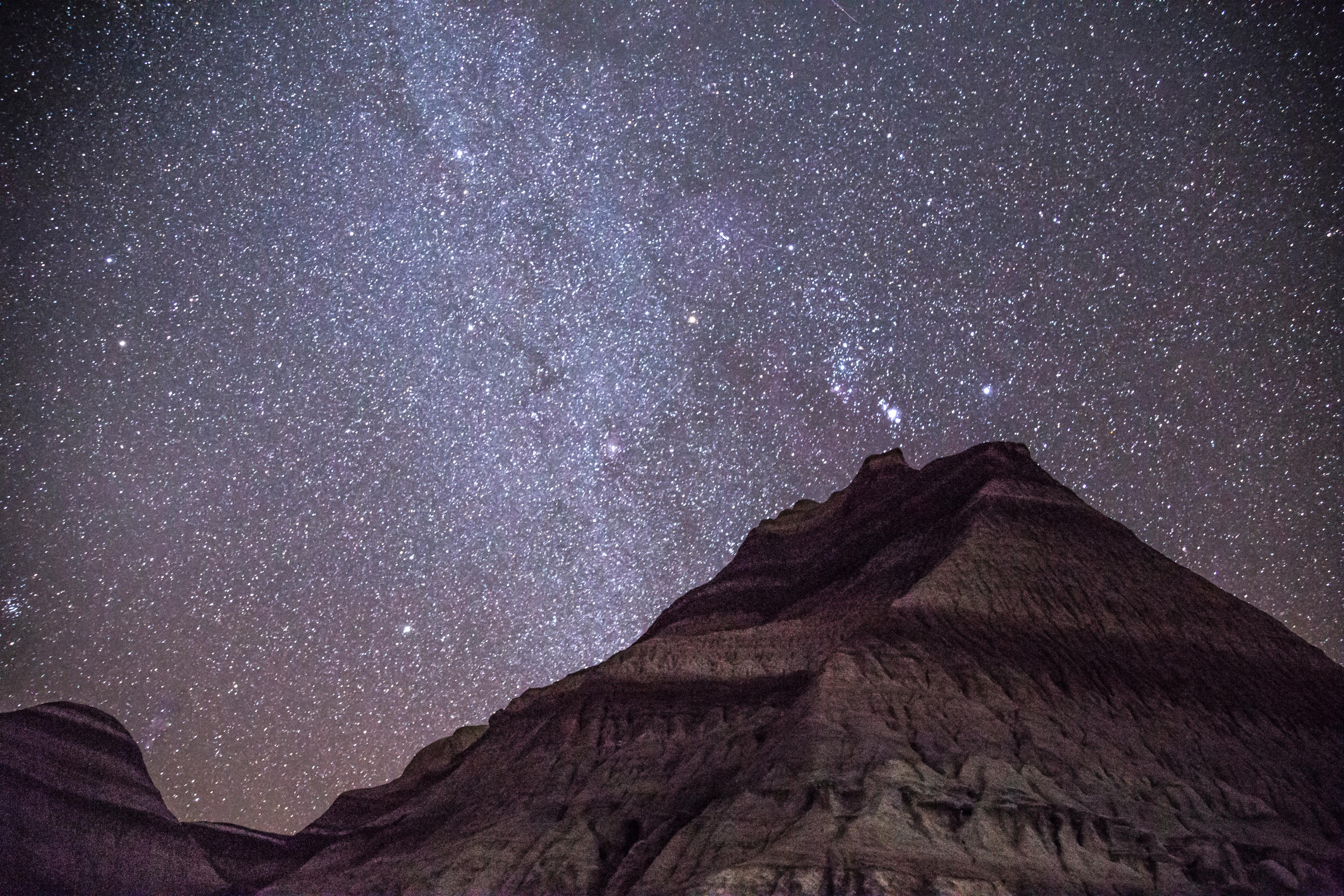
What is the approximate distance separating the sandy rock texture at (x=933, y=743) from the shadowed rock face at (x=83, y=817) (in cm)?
2332

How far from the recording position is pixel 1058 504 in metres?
60.2

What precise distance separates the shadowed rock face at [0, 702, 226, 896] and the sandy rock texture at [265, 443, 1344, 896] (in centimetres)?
2332

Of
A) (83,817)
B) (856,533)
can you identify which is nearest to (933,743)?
(856,533)

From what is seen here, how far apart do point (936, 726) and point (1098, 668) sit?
1193cm

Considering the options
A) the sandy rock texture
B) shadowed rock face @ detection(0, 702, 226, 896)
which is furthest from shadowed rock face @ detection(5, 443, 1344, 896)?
shadowed rock face @ detection(0, 702, 226, 896)

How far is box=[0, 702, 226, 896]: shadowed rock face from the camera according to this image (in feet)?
225

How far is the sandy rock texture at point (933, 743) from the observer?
3428cm

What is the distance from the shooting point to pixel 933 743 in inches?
1542

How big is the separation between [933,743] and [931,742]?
0.09 m

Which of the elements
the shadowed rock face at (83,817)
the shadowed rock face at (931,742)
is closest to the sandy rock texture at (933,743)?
the shadowed rock face at (931,742)

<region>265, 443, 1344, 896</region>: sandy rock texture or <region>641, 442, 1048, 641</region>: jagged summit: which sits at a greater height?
<region>641, 442, 1048, 641</region>: jagged summit

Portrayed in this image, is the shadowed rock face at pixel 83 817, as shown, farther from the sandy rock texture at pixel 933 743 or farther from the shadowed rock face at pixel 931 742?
the shadowed rock face at pixel 931 742

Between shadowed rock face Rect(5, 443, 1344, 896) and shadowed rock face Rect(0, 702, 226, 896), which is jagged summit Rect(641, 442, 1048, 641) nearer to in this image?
shadowed rock face Rect(5, 443, 1344, 896)

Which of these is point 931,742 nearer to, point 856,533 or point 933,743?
point 933,743
